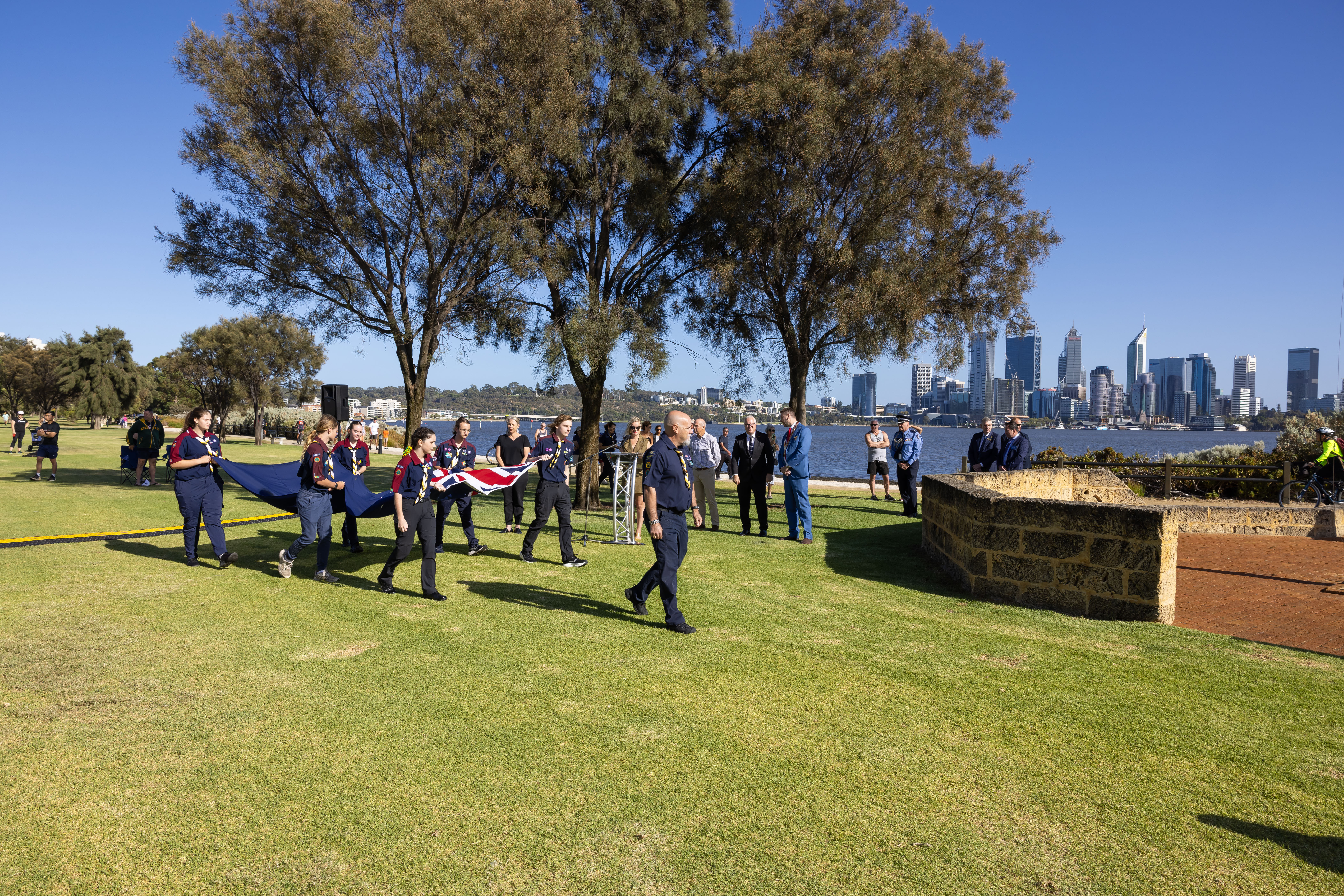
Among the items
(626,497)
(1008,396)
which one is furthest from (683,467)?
(1008,396)

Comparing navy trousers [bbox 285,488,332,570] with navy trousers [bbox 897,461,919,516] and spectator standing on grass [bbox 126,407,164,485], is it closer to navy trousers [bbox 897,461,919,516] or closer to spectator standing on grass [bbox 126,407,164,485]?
navy trousers [bbox 897,461,919,516]

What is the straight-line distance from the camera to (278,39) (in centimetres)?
1545

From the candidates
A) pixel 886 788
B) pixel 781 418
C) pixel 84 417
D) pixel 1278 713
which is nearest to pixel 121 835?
pixel 886 788

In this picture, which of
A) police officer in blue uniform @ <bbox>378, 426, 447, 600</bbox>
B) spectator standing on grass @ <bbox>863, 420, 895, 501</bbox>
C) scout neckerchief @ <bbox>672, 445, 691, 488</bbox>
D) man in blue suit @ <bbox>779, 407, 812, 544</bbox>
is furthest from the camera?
spectator standing on grass @ <bbox>863, 420, 895, 501</bbox>

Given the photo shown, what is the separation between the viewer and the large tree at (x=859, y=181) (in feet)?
49.8

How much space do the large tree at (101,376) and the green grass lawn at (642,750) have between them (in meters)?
62.3

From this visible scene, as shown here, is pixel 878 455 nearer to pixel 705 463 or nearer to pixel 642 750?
pixel 705 463

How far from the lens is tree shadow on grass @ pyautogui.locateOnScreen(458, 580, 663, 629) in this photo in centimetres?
729

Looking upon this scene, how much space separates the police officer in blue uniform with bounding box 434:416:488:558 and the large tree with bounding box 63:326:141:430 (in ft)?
197

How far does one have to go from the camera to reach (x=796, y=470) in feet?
38.5

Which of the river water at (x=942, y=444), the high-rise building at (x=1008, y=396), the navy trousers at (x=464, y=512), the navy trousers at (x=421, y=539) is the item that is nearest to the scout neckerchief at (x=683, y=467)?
the navy trousers at (x=421, y=539)

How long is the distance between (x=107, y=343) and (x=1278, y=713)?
72746 millimetres

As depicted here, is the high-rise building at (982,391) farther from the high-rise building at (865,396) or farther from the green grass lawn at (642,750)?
the green grass lawn at (642,750)

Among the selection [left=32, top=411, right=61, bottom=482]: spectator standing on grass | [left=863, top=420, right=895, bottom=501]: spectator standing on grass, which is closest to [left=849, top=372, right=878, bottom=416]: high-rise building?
[left=863, top=420, right=895, bottom=501]: spectator standing on grass
